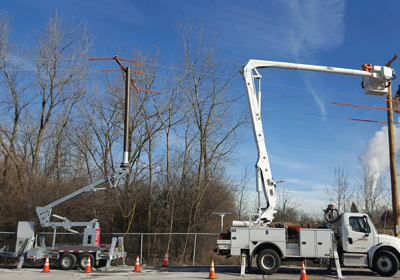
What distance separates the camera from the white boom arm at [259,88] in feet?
45.1

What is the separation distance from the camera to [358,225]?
13.1 meters

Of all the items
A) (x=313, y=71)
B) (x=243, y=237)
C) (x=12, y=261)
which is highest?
(x=313, y=71)

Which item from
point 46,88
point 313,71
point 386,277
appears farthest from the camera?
point 46,88

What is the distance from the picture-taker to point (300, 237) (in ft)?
42.2

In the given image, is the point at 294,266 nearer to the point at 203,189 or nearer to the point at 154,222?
the point at 203,189

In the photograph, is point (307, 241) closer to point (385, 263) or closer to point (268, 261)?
point (268, 261)

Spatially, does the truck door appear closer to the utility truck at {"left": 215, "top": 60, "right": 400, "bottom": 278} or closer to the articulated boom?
the utility truck at {"left": 215, "top": 60, "right": 400, "bottom": 278}

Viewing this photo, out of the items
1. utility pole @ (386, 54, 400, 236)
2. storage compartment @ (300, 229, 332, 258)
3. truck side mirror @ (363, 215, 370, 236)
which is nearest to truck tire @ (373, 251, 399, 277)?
truck side mirror @ (363, 215, 370, 236)

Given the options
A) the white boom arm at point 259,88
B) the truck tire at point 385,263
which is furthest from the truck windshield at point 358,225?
the white boom arm at point 259,88

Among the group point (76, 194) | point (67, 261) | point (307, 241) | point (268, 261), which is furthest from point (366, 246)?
point (76, 194)

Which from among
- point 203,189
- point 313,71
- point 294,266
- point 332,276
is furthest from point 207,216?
point 313,71

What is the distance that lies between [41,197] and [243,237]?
1384cm

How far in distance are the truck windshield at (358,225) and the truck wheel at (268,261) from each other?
316cm

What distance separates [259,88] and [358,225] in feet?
22.1
